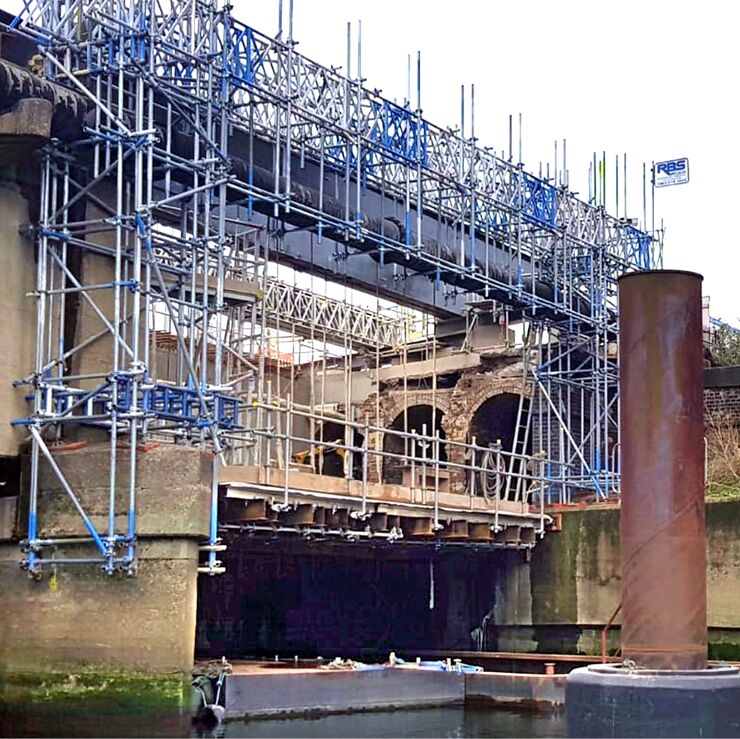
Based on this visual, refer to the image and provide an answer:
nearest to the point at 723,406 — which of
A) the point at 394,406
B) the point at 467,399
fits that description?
the point at 467,399

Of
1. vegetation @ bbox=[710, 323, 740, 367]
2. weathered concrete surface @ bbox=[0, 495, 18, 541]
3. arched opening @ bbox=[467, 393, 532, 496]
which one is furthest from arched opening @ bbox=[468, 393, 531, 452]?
weathered concrete surface @ bbox=[0, 495, 18, 541]

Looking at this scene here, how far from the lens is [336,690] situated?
22.5m

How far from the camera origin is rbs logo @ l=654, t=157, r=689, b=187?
36281mm

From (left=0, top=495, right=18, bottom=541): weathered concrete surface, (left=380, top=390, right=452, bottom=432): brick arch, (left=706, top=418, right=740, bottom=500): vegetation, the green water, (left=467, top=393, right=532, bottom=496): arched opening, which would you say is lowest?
the green water

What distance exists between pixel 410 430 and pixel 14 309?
2009cm

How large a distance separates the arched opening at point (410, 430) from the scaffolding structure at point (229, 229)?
144 inches

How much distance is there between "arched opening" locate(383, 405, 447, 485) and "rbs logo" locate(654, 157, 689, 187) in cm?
861

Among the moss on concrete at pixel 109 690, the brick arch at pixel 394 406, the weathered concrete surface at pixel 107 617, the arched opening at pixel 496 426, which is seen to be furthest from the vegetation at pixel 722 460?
the moss on concrete at pixel 109 690

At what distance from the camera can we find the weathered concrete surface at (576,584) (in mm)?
27625

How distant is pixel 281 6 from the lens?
25.5 meters

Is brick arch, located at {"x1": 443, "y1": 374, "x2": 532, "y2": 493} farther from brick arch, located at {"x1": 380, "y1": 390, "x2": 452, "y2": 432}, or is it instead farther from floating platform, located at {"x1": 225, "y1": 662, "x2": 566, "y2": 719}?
floating platform, located at {"x1": 225, "y1": 662, "x2": 566, "y2": 719}

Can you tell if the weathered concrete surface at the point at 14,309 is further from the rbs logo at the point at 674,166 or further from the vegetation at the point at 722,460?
the rbs logo at the point at 674,166

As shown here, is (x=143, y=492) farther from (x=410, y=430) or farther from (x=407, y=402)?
(x=410, y=430)

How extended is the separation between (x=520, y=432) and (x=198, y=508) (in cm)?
1769
